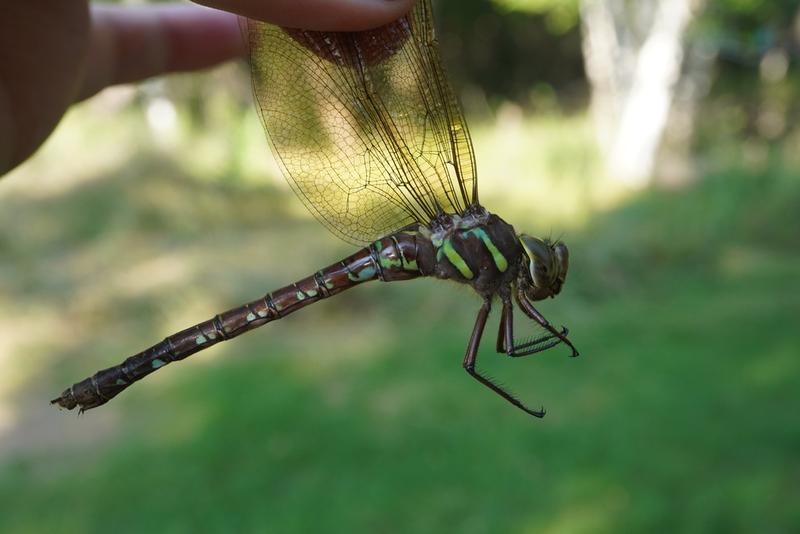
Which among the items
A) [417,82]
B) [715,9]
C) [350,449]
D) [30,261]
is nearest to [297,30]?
[417,82]

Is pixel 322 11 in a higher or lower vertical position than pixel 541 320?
higher

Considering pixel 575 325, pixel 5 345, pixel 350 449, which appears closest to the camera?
pixel 350 449

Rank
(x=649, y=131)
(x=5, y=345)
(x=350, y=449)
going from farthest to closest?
(x=649, y=131), (x=5, y=345), (x=350, y=449)

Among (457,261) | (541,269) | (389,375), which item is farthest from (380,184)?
(389,375)

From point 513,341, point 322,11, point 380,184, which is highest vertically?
point 322,11

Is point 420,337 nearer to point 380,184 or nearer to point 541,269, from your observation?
point 380,184

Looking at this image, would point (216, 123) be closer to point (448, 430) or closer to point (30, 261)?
point (30, 261)
